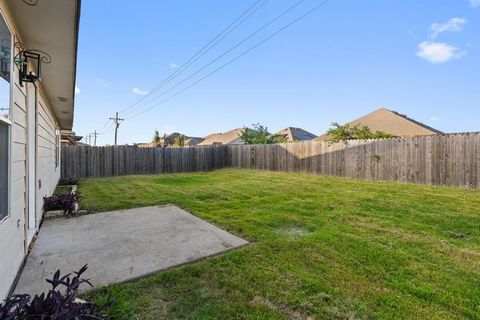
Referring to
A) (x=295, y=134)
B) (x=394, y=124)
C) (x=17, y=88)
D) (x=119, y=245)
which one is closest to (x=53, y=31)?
(x=17, y=88)

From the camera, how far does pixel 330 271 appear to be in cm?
260

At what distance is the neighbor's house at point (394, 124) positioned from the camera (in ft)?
57.9

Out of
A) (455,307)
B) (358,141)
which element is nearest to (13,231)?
(455,307)

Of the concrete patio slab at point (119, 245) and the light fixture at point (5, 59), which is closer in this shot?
the light fixture at point (5, 59)

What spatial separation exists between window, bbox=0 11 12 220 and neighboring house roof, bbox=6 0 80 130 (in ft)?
0.94

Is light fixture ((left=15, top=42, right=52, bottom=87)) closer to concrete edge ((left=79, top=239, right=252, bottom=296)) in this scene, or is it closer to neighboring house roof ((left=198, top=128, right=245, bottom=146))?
concrete edge ((left=79, top=239, right=252, bottom=296))

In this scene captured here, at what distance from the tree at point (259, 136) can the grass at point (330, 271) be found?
1846 cm

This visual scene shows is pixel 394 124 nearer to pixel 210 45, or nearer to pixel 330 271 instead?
pixel 210 45

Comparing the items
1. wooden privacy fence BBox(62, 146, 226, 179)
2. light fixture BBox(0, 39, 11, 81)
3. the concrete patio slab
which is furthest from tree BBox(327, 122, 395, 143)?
light fixture BBox(0, 39, 11, 81)

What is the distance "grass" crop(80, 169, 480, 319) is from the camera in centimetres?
201

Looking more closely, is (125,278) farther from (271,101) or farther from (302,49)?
(271,101)

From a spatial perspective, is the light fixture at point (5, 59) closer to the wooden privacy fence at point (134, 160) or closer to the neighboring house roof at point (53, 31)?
the neighboring house roof at point (53, 31)

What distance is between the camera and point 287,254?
300 centimetres

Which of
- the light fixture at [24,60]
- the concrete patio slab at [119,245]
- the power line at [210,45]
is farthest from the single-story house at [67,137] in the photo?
the light fixture at [24,60]
